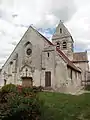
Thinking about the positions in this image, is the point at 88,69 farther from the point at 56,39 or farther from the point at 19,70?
the point at 19,70

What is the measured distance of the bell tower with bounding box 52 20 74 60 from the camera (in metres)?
44.7

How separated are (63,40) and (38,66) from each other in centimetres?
1703

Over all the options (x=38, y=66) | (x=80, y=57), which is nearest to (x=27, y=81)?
(x=38, y=66)

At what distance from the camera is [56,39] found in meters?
46.8

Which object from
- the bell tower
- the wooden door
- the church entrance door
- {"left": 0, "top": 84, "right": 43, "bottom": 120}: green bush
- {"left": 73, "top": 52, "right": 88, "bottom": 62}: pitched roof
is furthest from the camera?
the bell tower

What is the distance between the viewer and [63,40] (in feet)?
151

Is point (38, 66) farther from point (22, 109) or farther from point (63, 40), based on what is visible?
point (22, 109)

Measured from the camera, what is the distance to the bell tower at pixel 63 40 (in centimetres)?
4472

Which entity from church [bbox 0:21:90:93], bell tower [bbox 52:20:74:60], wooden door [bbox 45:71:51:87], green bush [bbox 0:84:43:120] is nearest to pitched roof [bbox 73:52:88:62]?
bell tower [bbox 52:20:74:60]

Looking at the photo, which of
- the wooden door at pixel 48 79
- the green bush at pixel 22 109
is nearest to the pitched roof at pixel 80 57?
the wooden door at pixel 48 79

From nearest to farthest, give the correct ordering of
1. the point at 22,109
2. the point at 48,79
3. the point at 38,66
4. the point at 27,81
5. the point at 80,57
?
1. the point at 22,109
2. the point at 48,79
3. the point at 38,66
4. the point at 27,81
5. the point at 80,57

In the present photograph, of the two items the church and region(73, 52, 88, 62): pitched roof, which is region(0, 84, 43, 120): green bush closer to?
the church

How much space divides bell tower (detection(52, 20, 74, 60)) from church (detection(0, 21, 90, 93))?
12218 millimetres

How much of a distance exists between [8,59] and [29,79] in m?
5.22
